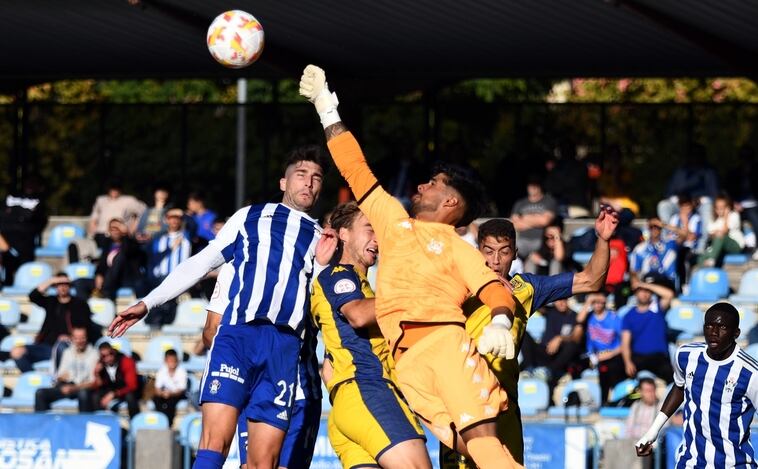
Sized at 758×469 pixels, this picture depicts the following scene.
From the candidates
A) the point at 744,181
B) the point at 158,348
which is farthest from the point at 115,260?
the point at 744,181

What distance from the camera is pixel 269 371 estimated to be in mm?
7441

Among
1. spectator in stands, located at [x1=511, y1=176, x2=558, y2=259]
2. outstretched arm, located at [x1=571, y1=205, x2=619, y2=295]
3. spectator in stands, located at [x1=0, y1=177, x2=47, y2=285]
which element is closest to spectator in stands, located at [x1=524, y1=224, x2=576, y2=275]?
spectator in stands, located at [x1=511, y1=176, x2=558, y2=259]

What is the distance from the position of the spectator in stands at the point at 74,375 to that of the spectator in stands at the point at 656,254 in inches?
243

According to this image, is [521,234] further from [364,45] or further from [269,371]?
[269,371]

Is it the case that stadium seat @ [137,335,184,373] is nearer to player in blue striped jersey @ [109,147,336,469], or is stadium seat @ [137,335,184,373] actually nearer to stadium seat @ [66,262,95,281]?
stadium seat @ [66,262,95,281]

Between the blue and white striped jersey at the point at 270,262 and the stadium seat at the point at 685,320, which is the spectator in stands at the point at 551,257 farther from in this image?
the blue and white striped jersey at the point at 270,262

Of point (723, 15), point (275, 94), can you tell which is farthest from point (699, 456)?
point (275, 94)

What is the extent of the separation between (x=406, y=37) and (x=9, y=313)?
577cm

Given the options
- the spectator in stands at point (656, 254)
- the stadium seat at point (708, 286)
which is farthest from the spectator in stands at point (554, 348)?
the stadium seat at point (708, 286)

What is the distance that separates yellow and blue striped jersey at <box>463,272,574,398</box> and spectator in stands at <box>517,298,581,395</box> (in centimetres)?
705

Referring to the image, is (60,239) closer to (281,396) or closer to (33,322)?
(33,322)

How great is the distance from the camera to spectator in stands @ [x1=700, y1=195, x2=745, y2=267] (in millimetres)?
16734

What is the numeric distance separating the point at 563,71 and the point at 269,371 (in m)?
12.0

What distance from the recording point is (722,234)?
16.9m
